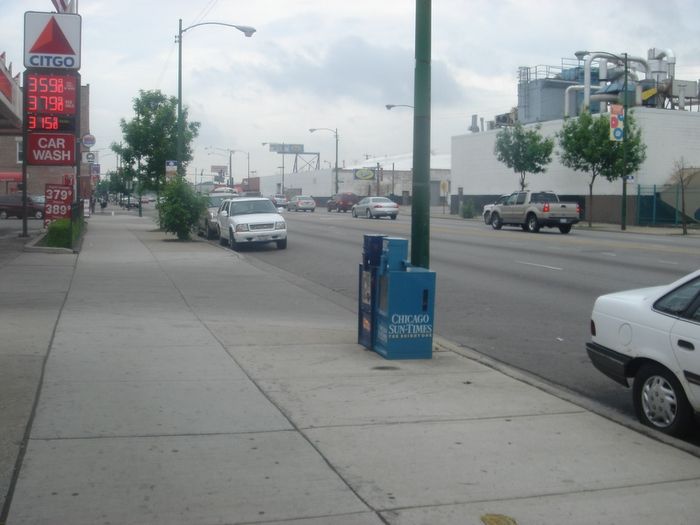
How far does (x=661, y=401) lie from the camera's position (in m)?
7.05

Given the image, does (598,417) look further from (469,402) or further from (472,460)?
(472,460)

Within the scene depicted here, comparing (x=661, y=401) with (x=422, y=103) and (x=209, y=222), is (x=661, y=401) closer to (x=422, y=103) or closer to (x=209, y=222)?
(x=422, y=103)

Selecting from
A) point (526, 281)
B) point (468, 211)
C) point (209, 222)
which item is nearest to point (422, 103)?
point (526, 281)

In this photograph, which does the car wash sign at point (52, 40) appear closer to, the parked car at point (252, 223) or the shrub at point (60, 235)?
the shrub at point (60, 235)

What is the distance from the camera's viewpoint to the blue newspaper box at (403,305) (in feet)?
31.3

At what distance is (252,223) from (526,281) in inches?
448

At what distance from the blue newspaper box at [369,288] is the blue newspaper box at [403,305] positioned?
0.14 m

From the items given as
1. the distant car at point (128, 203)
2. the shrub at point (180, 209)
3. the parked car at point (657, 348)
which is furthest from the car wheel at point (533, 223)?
the distant car at point (128, 203)

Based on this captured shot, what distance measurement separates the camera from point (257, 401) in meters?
7.72

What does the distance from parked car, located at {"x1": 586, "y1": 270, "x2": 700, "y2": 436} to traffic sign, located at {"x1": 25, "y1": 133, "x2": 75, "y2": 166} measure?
2236 cm

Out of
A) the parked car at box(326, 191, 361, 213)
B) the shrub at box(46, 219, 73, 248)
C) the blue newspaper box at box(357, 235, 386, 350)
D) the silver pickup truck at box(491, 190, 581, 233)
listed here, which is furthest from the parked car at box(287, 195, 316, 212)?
the blue newspaper box at box(357, 235, 386, 350)

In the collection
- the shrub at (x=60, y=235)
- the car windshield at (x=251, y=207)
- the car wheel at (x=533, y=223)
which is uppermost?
the car windshield at (x=251, y=207)

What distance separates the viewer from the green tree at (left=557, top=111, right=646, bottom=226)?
147 feet

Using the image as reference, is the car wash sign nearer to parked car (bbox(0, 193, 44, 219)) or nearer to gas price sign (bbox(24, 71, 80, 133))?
gas price sign (bbox(24, 71, 80, 133))
